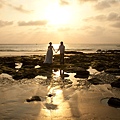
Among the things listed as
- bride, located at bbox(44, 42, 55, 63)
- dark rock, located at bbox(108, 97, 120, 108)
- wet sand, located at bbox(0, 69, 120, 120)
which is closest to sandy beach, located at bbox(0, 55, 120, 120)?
wet sand, located at bbox(0, 69, 120, 120)

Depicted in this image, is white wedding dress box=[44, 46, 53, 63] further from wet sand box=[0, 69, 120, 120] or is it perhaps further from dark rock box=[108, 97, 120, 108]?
dark rock box=[108, 97, 120, 108]

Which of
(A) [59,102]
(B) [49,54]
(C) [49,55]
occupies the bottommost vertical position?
(A) [59,102]

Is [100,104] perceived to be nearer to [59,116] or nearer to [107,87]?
[59,116]

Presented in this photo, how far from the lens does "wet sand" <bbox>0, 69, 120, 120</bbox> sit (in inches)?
308

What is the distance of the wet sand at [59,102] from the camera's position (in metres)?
7.81

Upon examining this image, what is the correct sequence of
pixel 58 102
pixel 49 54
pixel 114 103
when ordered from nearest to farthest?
pixel 114 103 → pixel 58 102 → pixel 49 54

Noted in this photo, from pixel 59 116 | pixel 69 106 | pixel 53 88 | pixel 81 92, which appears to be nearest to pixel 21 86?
pixel 53 88

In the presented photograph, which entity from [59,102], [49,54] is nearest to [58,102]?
[59,102]

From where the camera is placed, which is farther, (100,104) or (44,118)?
(100,104)

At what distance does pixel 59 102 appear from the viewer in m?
9.55

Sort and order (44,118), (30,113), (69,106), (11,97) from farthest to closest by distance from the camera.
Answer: (11,97), (69,106), (30,113), (44,118)

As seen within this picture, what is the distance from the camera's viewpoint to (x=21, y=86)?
13117 millimetres

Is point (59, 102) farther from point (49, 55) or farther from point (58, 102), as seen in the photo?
point (49, 55)

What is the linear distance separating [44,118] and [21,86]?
19.4 ft
